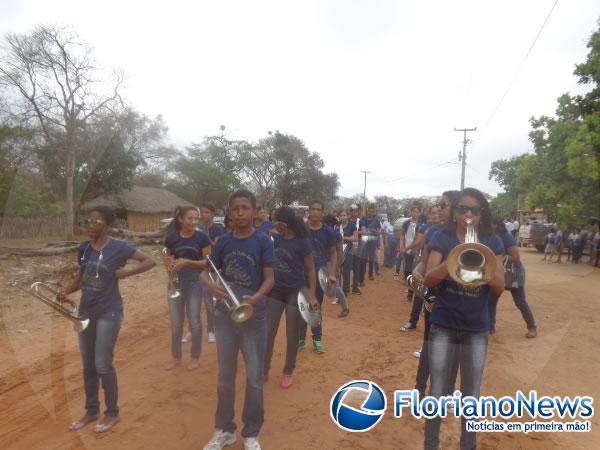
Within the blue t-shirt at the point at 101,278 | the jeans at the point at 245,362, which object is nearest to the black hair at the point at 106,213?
the blue t-shirt at the point at 101,278

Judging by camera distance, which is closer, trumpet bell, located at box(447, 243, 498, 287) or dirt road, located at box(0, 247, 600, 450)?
trumpet bell, located at box(447, 243, 498, 287)

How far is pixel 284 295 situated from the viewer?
398 centimetres

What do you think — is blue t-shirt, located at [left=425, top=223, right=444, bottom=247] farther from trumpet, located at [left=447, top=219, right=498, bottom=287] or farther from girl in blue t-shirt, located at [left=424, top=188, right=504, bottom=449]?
trumpet, located at [left=447, top=219, right=498, bottom=287]

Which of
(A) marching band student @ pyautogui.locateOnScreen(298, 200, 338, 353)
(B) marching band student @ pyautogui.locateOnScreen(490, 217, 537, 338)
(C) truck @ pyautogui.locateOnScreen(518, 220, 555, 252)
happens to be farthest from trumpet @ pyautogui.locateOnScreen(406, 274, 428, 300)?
(C) truck @ pyautogui.locateOnScreen(518, 220, 555, 252)

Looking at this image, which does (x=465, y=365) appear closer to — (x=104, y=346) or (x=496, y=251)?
(x=496, y=251)

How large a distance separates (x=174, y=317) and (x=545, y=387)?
13.5 feet

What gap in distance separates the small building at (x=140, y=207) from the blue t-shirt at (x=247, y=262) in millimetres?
26755

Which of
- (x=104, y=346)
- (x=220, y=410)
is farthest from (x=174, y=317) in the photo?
(x=220, y=410)

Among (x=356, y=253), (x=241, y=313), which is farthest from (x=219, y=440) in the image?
(x=356, y=253)

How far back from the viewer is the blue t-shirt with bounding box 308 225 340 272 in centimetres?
535

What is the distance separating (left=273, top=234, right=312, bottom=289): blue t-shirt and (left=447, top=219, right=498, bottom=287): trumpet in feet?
6.04

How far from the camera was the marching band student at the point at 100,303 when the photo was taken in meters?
3.18

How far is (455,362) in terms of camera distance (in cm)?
271

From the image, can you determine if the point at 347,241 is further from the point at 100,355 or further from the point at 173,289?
the point at 100,355
